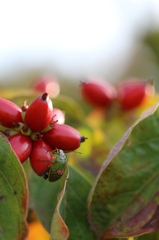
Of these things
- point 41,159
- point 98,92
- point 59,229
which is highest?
point 41,159

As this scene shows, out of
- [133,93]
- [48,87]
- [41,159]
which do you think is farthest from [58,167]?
[133,93]

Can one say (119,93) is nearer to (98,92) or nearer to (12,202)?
(98,92)

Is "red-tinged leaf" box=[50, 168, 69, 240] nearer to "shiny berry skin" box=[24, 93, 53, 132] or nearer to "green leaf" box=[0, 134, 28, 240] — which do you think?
"green leaf" box=[0, 134, 28, 240]

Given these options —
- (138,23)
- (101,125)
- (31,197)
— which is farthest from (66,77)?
(31,197)

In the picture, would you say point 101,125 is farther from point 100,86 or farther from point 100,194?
point 100,194

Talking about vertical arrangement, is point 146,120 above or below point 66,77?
above

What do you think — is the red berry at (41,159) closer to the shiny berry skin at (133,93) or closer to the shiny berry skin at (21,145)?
the shiny berry skin at (21,145)

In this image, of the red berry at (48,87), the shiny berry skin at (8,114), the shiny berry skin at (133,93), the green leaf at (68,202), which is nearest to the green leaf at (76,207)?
the green leaf at (68,202)
